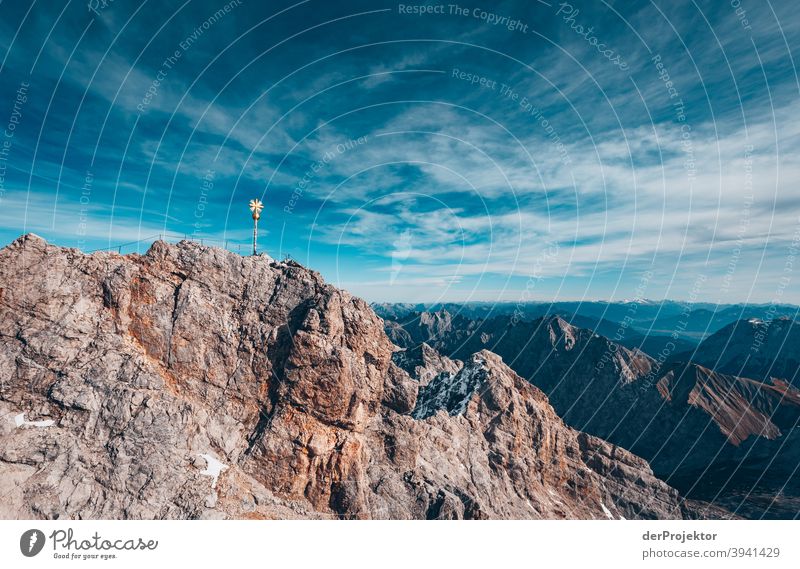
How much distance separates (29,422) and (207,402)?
533 inches

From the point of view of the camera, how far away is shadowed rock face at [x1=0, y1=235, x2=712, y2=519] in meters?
31.1

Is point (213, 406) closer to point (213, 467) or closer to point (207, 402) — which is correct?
point (207, 402)

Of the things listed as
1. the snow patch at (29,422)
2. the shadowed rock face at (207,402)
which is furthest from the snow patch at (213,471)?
the snow patch at (29,422)

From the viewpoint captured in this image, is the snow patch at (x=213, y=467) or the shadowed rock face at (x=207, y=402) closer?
the shadowed rock face at (x=207, y=402)

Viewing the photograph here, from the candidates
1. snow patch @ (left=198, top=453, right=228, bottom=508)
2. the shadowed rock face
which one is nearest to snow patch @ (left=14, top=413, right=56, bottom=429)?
the shadowed rock face

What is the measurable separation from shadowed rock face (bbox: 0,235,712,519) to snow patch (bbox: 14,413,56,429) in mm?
106

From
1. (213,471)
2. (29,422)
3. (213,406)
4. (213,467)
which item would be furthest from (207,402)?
(29,422)

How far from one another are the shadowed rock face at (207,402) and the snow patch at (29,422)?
0.35 ft

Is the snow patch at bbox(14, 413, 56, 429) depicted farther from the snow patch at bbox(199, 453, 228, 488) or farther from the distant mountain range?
the snow patch at bbox(199, 453, 228, 488)

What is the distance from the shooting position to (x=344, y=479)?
42.7 m

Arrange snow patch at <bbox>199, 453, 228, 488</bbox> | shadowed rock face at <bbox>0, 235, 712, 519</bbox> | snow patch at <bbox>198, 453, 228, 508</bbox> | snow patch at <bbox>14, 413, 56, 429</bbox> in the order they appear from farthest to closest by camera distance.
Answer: snow patch at <bbox>199, 453, 228, 488</bbox> < snow patch at <bbox>198, 453, 228, 508</bbox> < shadowed rock face at <bbox>0, 235, 712, 519</bbox> < snow patch at <bbox>14, 413, 56, 429</bbox>

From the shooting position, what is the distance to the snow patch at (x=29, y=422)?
30.8 metres

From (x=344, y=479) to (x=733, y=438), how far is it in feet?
783

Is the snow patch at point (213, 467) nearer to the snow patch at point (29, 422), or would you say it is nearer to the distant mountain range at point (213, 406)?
the distant mountain range at point (213, 406)
